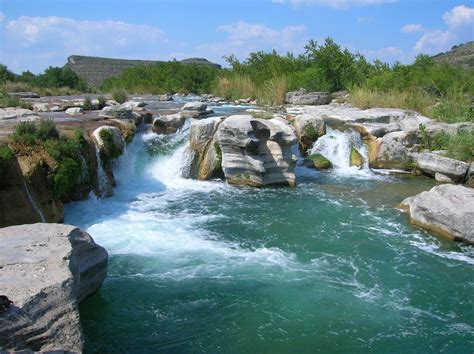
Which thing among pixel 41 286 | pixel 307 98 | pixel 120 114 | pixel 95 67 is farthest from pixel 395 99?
pixel 95 67

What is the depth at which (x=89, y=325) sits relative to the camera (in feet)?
21.1

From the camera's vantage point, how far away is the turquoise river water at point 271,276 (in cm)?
626

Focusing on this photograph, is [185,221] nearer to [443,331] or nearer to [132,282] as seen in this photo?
[132,282]

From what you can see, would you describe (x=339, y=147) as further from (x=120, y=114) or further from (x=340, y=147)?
(x=120, y=114)

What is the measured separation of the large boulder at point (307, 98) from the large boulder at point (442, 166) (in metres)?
12.4

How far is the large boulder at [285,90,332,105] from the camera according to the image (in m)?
26.8

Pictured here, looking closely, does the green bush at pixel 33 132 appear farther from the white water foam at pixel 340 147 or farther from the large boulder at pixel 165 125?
the white water foam at pixel 340 147

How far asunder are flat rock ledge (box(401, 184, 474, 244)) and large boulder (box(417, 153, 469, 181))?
3.37 meters

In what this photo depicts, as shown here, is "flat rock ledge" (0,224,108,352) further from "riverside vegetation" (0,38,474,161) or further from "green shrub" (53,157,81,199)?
"riverside vegetation" (0,38,474,161)

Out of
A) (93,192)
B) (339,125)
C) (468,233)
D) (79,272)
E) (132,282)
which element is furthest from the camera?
(339,125)

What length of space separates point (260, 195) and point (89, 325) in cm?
727

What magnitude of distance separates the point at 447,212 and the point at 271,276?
431 centimetres

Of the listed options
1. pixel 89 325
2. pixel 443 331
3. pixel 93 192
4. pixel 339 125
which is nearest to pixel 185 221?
pixel 93 192

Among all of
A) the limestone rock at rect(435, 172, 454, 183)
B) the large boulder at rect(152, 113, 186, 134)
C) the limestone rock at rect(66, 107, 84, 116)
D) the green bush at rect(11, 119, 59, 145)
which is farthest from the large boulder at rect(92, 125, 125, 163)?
the limestone rock at rect(435, 172, 454, 183)
